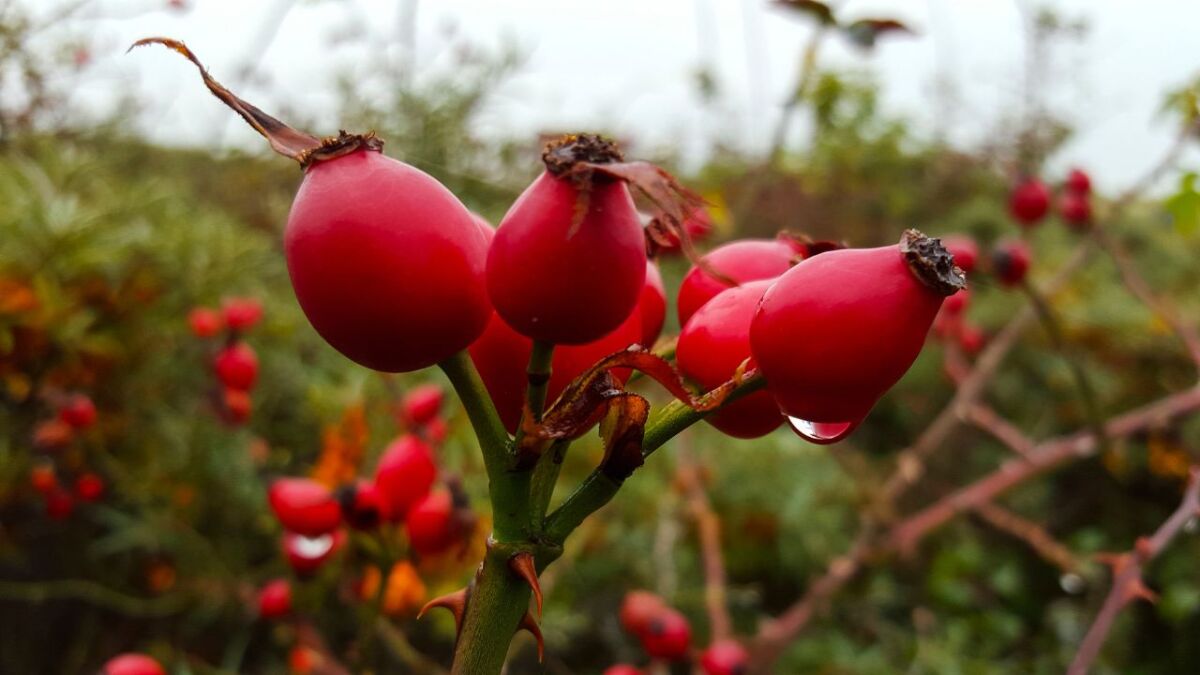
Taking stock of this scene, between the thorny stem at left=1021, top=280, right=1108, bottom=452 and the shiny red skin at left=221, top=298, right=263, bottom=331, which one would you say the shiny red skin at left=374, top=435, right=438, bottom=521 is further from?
→ the thorny stem at left=1021, top=280, right=1108, bottom=452

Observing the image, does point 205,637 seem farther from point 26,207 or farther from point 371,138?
point 371,138

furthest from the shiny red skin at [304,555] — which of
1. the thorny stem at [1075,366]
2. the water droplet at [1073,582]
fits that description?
the water droplet at [1073,582]

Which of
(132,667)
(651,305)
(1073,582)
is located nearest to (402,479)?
(132,667)

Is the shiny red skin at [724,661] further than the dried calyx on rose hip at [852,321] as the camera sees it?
Yes

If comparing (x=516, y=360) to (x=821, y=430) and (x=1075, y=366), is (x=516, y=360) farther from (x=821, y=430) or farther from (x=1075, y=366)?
(x=1075, y=366)


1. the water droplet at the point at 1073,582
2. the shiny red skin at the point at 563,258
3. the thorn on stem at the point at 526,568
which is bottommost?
the water droplet at the point at 1073,582

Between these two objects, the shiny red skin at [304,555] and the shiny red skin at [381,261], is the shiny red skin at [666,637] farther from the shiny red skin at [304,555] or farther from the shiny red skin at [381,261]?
the shiny red skin at [381,261]
